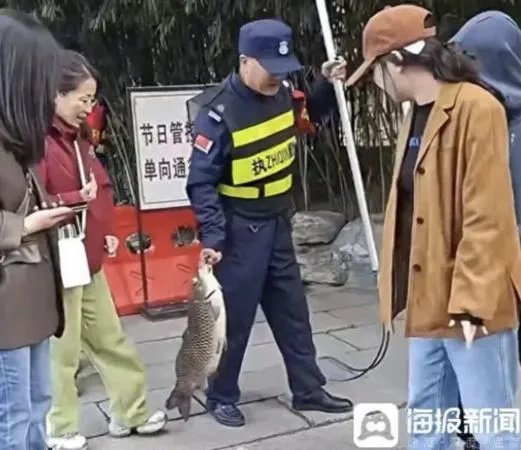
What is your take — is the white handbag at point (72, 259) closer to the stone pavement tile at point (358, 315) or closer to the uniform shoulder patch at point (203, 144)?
the uniform shoulder patch at point (203, 144)

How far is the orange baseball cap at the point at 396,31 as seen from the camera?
2611mm

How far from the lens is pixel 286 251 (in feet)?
12.7

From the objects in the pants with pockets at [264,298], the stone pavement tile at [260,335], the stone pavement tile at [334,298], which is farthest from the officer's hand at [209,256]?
the stone pavement tile at [334,298]

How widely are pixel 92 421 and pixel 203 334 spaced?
2.85 feet

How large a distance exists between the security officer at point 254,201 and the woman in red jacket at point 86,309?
0.38m

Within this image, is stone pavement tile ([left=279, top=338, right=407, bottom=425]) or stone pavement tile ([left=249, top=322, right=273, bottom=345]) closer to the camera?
stone pavement tile ([left=279, top=338, right=407, bottom=425])

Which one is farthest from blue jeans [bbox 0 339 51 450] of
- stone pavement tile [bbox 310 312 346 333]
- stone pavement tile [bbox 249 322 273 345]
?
stone pavement tile [bbox 310 312 346 333]

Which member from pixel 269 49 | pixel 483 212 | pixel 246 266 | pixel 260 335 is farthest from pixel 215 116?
pixel 260 335

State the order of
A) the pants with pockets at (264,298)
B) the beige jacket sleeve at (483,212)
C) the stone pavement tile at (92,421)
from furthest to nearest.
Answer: the stone pavement tile at (92,421), the pants with pockets at (264,298), the beige jacket sleeve at (483,212)

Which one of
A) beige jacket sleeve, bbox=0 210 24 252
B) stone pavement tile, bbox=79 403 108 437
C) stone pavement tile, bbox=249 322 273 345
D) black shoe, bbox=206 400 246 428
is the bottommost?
stone pavement tile, bbox=249 322 273 345

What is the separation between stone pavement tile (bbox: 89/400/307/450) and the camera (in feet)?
12.1

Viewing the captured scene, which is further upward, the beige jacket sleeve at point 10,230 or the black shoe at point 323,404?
the beige jacket sleeve at point 10,230

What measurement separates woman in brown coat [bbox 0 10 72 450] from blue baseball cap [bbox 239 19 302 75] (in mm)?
1167

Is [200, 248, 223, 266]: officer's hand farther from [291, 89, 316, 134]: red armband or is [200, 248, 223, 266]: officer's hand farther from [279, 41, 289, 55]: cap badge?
[279, 41, 289, 55]: cap badge
